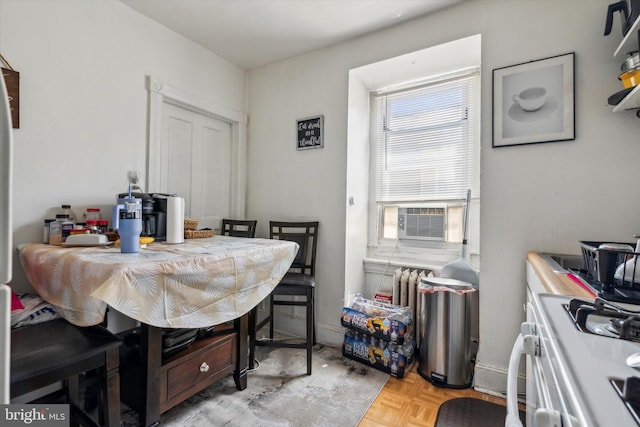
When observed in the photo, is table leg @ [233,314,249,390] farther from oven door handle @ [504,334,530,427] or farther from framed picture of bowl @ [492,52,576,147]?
framed picture of bowl @ [492,52,576,147]

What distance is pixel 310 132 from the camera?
2.74 m

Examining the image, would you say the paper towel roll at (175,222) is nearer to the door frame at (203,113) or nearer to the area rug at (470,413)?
the door frame at (203,113)

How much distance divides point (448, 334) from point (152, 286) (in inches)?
71.8

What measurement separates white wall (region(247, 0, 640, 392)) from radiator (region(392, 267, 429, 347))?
481 mm

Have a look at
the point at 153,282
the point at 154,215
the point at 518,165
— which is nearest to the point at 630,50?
the point at 518,165

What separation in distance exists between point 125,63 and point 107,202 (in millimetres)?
1026

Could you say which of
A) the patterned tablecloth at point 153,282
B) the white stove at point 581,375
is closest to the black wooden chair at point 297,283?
the patterned tablecloth at point 153,282

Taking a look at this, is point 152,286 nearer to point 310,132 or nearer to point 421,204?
point 310,132

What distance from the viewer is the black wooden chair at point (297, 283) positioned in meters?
2.09

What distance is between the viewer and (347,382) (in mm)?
2002

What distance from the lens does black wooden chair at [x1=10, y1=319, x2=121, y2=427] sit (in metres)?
1.02

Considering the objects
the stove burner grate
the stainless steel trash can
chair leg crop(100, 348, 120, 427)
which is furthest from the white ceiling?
chair leg crop(100, 348, 120, 427)

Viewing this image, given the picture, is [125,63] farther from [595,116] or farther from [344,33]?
[595,116]

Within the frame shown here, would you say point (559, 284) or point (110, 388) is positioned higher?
point (559, 284)
